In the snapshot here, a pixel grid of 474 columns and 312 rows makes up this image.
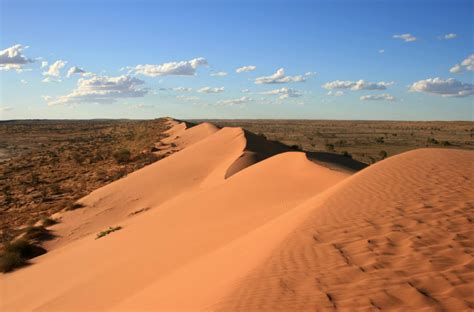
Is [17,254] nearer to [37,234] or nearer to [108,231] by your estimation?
[37,234]

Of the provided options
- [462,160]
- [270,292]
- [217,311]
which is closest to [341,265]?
[270,292]

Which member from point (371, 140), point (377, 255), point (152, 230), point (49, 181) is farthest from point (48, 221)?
point (371, 140)

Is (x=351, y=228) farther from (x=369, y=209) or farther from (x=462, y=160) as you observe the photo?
(x=462, y=160)

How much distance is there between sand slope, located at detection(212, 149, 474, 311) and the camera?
4.56m

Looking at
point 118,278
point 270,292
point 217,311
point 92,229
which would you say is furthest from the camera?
point 92,229

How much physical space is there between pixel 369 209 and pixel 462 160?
4246mm

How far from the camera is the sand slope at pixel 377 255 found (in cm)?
456

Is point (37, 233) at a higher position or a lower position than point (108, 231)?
A: lower

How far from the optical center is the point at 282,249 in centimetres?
624

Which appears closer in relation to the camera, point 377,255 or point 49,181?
point 377,255

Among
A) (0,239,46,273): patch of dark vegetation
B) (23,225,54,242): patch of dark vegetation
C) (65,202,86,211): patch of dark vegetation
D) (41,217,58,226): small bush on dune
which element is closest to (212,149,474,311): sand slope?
(0,239,46,273): patch of dark vegetation

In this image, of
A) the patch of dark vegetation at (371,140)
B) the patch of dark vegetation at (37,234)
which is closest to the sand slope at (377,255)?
the patch of dark vegetation at (37,234)

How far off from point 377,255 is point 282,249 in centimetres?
136

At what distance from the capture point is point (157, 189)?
17.9 metres
